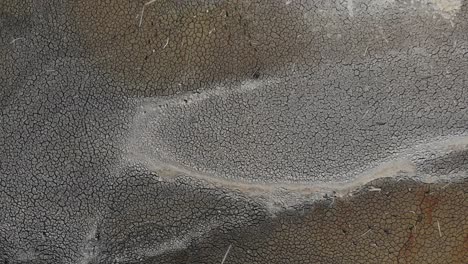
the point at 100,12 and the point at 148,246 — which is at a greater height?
the point at 100,12

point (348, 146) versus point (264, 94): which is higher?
point (264, 94)

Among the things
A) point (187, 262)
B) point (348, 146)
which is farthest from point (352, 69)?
point (187, 262)

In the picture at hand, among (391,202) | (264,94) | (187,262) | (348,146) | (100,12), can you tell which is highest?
(100,12)

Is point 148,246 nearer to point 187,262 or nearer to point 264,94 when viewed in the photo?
point 187,262

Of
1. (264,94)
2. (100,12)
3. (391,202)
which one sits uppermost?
(100,12)

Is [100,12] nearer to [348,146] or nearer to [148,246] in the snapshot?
[148,246]

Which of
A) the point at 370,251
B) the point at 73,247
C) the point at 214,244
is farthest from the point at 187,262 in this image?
the point at 370,251
